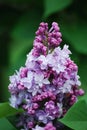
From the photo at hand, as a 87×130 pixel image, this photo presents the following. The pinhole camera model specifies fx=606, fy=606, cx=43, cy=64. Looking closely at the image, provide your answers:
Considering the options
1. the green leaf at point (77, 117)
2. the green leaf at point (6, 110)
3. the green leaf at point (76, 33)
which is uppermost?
the green leaf at point (76, 33)

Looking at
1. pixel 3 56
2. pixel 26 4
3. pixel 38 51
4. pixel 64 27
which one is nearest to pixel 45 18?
pixel 64 27

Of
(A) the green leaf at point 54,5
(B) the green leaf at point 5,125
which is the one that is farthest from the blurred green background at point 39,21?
(B) the green leaf at point 5,125

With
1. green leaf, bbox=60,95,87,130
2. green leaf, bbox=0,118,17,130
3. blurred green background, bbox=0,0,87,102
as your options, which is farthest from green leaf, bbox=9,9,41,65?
green leaf, bbox=60,95,87,130

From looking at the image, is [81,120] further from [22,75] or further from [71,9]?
[71,9]

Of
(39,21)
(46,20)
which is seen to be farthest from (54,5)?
(39,21)

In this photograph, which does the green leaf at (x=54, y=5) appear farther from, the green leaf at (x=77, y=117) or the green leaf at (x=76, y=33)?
the green leaf at (x=77, y=117)

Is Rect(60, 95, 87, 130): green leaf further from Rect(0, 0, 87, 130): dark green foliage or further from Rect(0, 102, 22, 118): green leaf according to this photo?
Rect(0, 0, 87, 130): dark green foliage
